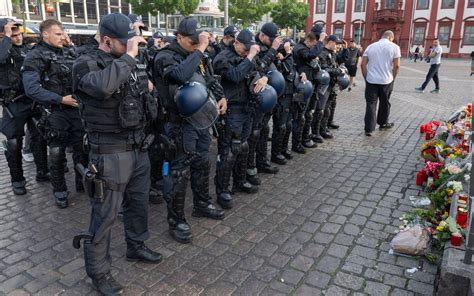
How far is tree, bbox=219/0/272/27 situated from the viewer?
43.5 metres

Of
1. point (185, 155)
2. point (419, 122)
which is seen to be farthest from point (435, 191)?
point (419, 122)

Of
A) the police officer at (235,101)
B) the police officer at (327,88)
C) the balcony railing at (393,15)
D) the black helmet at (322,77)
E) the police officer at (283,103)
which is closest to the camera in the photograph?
the police officer at (235,101)

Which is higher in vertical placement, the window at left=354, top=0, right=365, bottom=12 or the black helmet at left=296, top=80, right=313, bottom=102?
the window at left=354, top=0, right=365, bottom=12

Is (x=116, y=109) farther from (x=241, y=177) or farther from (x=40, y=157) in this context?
(x=40, y=157)

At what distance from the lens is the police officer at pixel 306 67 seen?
6355 millimetres

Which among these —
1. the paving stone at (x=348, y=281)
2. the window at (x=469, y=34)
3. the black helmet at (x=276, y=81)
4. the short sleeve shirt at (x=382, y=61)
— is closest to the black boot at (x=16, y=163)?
the black helmet at (x=276, y=81)

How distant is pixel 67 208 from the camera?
4730mm

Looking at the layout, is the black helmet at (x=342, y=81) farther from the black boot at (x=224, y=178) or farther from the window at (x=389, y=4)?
the window at (x=389, y=4)

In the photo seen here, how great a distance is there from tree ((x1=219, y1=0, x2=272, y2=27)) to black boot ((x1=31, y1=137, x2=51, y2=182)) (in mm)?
40701

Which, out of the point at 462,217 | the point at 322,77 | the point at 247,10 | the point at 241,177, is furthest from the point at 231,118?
the point at 247,10

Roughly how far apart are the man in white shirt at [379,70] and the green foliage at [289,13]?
47022 mm

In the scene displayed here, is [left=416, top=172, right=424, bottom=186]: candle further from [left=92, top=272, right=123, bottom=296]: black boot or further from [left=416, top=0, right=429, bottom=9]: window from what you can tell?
[left=416, top=0, right=429, bottom=9]: window

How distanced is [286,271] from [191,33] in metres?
2.35

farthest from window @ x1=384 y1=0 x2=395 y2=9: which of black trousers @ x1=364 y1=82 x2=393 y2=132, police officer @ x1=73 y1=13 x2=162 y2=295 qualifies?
police officer @ x1=73 y1=13 x2=162 y2=295
